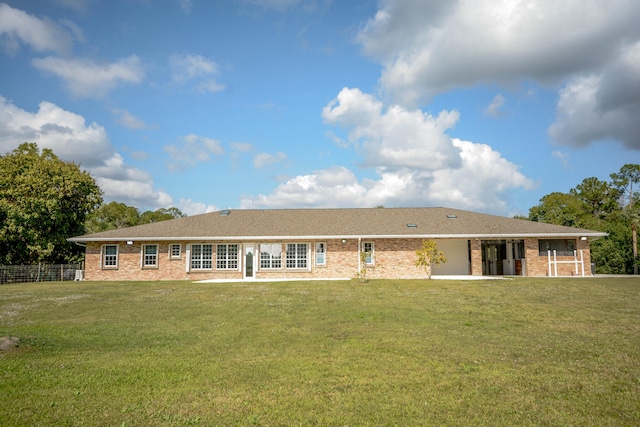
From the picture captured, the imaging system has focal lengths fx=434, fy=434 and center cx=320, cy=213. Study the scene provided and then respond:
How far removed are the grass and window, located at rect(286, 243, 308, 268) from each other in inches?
488

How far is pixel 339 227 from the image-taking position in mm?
28516

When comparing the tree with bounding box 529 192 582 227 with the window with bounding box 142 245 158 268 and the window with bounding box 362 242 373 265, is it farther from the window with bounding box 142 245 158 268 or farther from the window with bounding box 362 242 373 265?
the window with bounding box 142 245 158 268

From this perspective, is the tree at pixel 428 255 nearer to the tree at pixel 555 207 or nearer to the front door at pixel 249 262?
the front door at pixel 249 262

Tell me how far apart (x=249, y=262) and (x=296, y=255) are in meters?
3.50

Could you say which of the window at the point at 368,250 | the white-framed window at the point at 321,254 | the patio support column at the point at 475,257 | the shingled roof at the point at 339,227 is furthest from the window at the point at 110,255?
the patio support column at the point at 475,257

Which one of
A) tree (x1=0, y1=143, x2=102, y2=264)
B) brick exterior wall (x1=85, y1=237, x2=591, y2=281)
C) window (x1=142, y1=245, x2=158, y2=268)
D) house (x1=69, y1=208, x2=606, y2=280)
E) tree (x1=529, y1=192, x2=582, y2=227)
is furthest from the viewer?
tree (x1=529, y1=192, x2=582, y2=227)

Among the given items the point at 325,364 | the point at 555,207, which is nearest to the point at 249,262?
the point at 325,364

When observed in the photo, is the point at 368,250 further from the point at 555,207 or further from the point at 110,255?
the point at 555,207

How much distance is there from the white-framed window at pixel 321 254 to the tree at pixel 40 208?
756 inches

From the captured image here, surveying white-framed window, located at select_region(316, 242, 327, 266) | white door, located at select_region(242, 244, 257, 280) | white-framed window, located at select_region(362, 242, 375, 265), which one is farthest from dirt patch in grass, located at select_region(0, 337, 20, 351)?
white-framed window, located at select_region(362, 242, 375, 265)

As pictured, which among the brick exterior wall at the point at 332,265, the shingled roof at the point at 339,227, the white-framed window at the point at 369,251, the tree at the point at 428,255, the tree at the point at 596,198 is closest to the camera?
the tree at the point at 428,255

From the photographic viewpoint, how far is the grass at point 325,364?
18.2 feet

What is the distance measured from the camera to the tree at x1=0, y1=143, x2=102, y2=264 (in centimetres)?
2988

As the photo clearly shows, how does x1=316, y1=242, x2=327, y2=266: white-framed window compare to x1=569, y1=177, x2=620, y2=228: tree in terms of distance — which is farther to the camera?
x1=569, y1=177, x2=620, y2=228: tree
